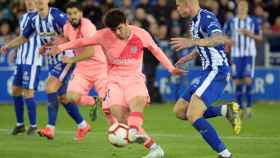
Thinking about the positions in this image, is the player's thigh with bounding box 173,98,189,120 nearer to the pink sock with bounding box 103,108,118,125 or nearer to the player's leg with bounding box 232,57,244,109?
the pink sock with bounding box 103,108,118,125

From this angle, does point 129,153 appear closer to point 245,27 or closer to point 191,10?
point 191,10

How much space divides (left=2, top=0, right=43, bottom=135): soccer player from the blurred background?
6791mm

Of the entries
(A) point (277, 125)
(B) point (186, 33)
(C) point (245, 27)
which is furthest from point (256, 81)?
(A) point (277, 125)

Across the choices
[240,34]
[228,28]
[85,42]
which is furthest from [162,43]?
[85,42]

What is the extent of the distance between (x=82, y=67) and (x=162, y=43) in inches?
355

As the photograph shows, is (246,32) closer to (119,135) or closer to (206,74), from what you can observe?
(206,74)

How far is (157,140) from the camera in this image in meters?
14.3

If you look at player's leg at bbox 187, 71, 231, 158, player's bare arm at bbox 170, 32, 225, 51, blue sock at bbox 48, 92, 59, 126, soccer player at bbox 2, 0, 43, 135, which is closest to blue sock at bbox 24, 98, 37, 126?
soccer player at bbox 2, 0, 43, 135

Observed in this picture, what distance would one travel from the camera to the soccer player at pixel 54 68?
14586 mm

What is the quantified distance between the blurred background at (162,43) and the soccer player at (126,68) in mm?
10504

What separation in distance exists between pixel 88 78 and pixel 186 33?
9685 millimetres

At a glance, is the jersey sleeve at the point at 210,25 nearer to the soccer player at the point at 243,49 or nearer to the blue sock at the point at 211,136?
the blue sock at the point at 211,136

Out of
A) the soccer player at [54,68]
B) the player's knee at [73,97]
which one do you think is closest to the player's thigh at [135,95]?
the player's knee at [73,97]

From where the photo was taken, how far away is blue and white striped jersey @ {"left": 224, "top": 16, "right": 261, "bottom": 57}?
1972 cm
